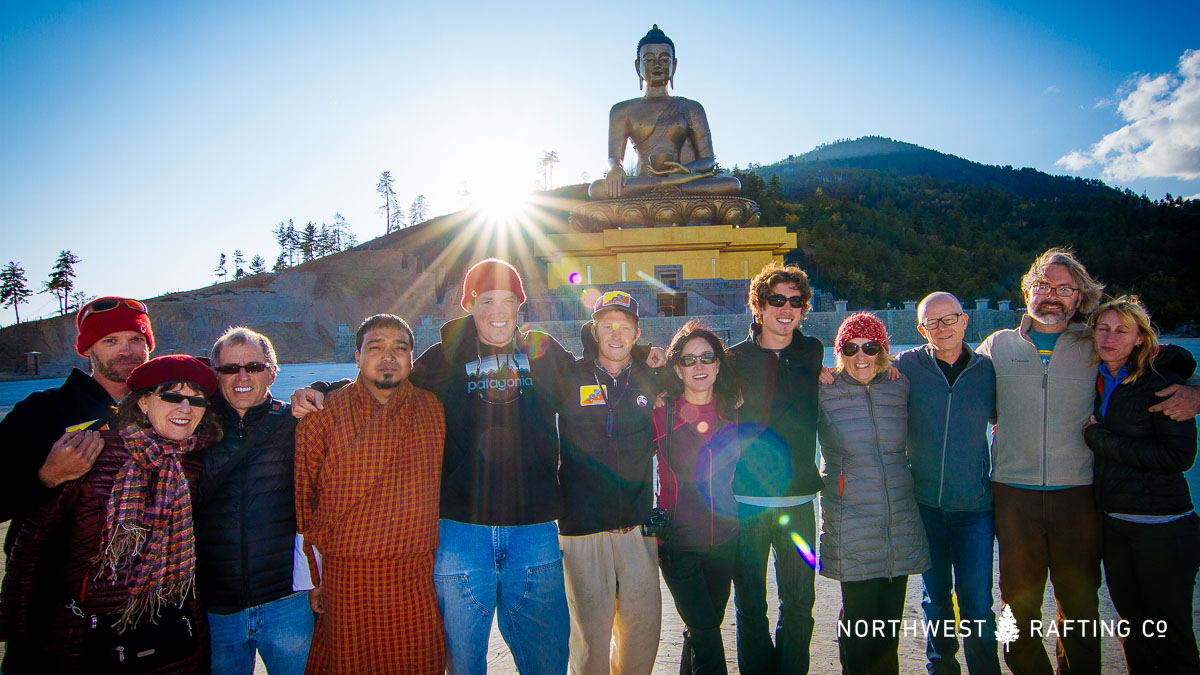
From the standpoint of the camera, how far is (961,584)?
8.42 ft

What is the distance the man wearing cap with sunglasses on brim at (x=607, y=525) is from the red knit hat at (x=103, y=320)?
71.9 inches

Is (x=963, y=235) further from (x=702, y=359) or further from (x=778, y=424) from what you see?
(x=702, y=359)

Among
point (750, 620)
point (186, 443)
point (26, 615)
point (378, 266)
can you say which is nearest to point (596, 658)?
point (750, 620)

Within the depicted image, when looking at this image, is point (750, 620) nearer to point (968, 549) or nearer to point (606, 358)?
point (968, 549)

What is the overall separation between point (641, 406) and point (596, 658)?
3.41 feet

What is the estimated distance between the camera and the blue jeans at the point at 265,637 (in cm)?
216

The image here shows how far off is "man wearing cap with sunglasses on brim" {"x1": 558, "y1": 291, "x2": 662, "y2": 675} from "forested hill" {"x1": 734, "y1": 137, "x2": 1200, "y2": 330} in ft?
49.0

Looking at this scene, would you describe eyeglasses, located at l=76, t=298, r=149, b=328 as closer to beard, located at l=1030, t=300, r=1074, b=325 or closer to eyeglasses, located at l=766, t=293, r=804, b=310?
eyeglasses, located at l=766, t=293, r=804, b=310

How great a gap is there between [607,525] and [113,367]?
2.17 m

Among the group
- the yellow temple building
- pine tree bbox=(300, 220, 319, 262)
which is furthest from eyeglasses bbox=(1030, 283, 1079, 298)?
pine tree bbox=(300, 220, 319, 262)

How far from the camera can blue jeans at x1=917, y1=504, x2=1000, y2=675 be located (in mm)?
2494

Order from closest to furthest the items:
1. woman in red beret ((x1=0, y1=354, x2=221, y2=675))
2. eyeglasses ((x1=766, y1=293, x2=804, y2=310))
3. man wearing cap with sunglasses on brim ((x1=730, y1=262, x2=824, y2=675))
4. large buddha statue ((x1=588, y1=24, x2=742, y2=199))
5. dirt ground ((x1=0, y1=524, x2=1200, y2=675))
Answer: woman in red beret ((x1=0, y1=354, x2=221, y2=675))
man wearing cap with sunglasses on brim ((x1=730, y1=262, x2=824, y2=675))
dirt ground ((x1=0, y1=524, x2=1200, y2=675))
eyeglasses ((x1=766, y1=293, x2=804, y2=310))
large buddha statue ((x1=588, y1=24, x2=742, y2=199))

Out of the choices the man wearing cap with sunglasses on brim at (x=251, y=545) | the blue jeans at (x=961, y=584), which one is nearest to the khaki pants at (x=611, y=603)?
the man wearing cap with sunglasses on brim at (x=251, y=545)

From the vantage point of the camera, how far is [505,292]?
261 centimetres
